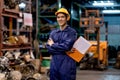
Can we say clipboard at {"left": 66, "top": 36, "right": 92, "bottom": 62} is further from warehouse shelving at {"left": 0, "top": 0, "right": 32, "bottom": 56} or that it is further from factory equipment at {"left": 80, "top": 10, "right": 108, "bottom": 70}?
factory equipment at {"left": 80, "top": 10, "right": 108, "bottom": 70}

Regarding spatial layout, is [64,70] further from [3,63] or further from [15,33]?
[15,33]

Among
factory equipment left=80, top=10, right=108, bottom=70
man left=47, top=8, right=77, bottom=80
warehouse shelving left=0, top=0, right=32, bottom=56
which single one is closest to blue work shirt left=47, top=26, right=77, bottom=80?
man left=47, top=8, right=77, bottom=80

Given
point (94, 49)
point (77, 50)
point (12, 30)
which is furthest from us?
point (94, 49)

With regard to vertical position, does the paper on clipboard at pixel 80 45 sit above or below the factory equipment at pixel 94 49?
above

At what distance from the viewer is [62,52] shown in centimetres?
502

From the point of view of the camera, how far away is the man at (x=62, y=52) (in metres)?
5.00

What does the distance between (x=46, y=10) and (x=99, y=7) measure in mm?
8259

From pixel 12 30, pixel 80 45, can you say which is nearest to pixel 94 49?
pixel 12 30

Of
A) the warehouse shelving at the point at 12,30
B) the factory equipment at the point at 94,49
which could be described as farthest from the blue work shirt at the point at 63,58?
the factory equipment at the point at 94,49

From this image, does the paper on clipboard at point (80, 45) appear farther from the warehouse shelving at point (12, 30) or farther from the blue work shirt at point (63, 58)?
the warehouse shelving at point (12, 30)

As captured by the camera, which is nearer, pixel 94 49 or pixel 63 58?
pixel 63 58

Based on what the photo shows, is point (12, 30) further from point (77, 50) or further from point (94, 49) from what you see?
point (94, 49)

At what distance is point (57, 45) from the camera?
4988 mm

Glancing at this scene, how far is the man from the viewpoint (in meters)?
5.00
